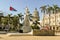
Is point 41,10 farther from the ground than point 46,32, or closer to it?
farther from the ground

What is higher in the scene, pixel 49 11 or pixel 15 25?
pixel 49 11

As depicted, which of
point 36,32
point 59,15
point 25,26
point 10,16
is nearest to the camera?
point 36,32

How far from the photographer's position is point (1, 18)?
242ft

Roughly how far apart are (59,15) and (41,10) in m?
9.38

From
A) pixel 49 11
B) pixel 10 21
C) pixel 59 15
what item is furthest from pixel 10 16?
pixel 59 15

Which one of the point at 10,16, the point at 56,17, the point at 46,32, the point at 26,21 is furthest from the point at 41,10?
the point at 46,32

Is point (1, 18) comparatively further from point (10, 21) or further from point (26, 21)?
point (26, 21)

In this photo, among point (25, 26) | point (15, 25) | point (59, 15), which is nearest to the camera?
point (25, 26)

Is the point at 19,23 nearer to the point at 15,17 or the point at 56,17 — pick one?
the point at 15,17

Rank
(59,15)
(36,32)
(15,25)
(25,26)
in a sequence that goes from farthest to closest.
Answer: (59,15), (15,25), (25,26), (36,32)

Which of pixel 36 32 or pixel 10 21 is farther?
pixel 10 21

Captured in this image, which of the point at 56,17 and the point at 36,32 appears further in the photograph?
the point at 56,17

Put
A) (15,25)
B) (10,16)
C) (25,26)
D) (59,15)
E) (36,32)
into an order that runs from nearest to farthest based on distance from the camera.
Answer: (36,32)
(25,26)
(15,25)
(10,16)
(59,15)

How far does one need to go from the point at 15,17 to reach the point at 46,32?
40811mm
